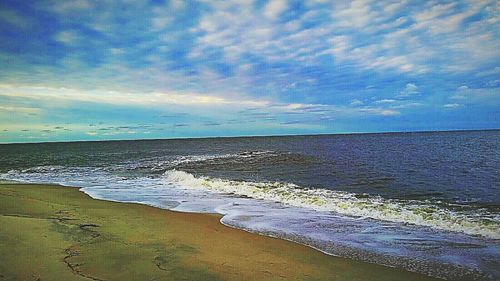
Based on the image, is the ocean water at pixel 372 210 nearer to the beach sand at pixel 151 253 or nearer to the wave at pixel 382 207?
the wave at pixel 382 207

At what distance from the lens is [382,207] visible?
12570mm

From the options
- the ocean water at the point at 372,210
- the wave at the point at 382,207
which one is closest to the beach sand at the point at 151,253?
the ocean water at the point at 372,210

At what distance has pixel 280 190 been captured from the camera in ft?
56.4

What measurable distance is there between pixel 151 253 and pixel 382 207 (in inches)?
344

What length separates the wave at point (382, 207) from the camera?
9.96m

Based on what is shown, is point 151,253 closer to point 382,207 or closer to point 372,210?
point 372,210

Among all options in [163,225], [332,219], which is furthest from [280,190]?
[163,225]

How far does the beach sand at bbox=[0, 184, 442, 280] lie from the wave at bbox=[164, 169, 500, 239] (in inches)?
175

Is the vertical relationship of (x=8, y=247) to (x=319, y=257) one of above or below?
above

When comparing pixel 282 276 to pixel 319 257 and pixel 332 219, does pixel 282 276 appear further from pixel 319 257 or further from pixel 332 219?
pixel 332 219

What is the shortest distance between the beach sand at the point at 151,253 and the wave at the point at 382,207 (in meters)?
4.44

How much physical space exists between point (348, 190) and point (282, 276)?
1196cm

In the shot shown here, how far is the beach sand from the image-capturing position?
5.89m

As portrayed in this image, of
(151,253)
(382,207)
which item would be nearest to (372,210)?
(382,207)
